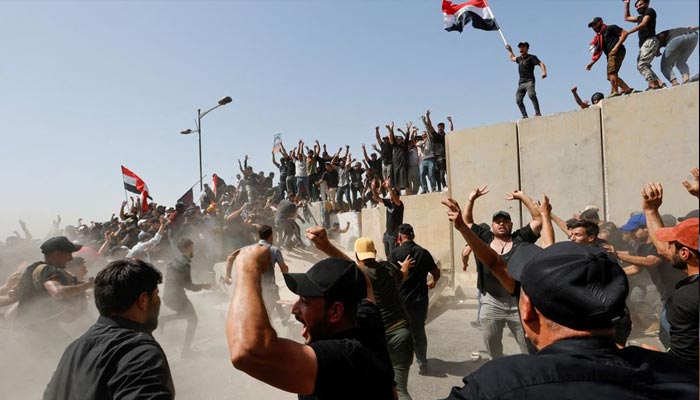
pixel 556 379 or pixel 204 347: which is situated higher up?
pixel 556 379

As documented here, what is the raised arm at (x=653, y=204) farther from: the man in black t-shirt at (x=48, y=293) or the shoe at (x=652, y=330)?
the man in black t-shirt at (x=48, y=293)

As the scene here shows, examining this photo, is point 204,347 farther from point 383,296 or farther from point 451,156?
point 451,156

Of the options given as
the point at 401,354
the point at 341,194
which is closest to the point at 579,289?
the point at 401,354

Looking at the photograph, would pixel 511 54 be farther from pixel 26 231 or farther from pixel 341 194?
pixel 26 231

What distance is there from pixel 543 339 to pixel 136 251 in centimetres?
845

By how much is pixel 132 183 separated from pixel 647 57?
49.6ft

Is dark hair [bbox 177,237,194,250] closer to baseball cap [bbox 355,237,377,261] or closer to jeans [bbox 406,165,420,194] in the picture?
baseball cap [bbox 355,237,377,261]

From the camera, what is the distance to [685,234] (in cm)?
236

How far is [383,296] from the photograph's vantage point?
13.2 feet

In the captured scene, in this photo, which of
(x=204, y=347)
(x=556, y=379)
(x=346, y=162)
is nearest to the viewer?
(x=556, y=379)

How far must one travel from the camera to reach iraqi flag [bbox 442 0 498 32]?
9418 millimetres

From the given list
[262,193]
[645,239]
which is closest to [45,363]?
[645,239]

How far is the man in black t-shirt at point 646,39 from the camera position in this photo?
22.9 ft

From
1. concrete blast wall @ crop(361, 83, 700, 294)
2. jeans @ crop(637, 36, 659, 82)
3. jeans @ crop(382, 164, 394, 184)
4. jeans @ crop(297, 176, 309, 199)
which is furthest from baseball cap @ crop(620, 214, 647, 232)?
jeans @ crop(297, 176, 309, 199)
